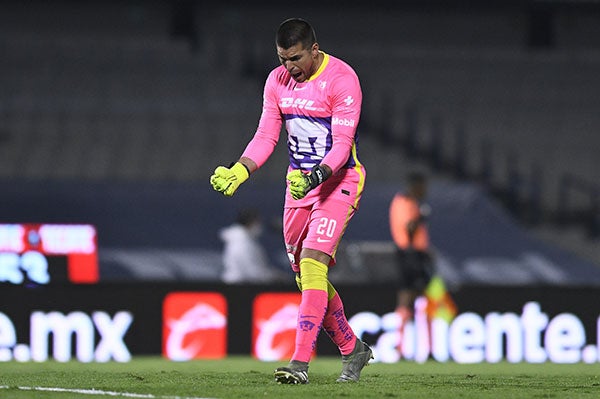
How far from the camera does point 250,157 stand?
8156 millimetres

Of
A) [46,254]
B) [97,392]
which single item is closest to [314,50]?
[97,392]

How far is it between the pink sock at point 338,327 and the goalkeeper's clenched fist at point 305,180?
2.81 feet

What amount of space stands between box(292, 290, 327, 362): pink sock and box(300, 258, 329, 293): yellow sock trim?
3 cm

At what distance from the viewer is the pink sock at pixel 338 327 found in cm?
816

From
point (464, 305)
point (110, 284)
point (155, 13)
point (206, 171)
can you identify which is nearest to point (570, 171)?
point (206, 171)

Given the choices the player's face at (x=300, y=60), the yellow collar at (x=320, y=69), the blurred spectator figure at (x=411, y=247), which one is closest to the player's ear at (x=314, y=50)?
the player's face at (x=300, y=60)

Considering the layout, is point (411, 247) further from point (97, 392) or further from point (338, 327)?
point (97, 392)

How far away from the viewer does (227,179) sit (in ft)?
25.8

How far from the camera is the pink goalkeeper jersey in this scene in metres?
7.87

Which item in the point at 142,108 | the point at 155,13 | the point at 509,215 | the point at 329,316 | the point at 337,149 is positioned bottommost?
the point at 329,316

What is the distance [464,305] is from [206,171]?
8.52 m

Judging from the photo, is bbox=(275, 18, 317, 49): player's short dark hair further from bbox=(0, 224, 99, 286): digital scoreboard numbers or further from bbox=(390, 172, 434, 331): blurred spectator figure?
bbox=(0, 224, 99, 286): digital scoreboard numbers

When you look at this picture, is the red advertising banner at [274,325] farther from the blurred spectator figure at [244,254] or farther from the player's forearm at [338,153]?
the player's forearm at [338,153]

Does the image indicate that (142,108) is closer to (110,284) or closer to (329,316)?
(110,284)
